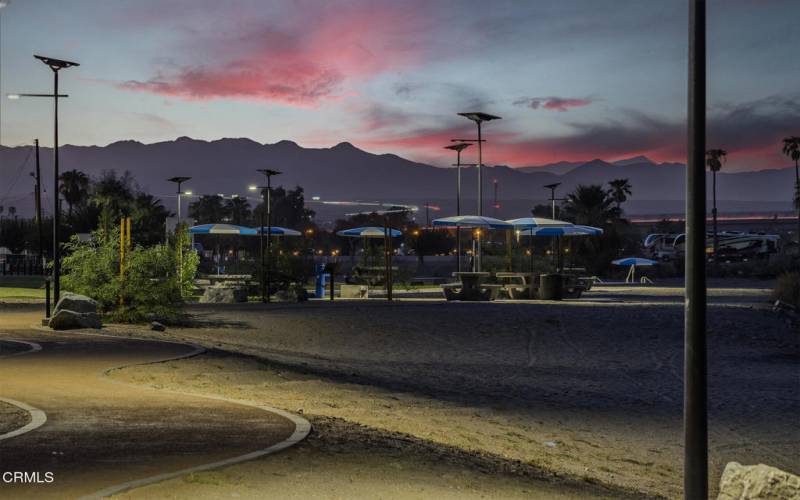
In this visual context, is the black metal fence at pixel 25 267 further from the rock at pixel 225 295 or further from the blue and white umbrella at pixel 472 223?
the blue and white umbrella at pixel 472 223

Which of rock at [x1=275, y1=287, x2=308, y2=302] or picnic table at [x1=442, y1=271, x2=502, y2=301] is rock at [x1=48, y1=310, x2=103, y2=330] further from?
picnic table at [x1=442, y1=271, x2=502, y2=301]

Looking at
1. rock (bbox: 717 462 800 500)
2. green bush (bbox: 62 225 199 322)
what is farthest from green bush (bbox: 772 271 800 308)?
rock (bbox: 717 462 800 500)

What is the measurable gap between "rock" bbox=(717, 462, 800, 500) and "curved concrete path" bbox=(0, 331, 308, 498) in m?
3.48

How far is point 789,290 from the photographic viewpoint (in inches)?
1152

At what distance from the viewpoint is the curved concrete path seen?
6062 millimetres

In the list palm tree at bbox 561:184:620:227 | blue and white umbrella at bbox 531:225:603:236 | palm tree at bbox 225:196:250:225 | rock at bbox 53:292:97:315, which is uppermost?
palm tree at bbox 225:196:250:225

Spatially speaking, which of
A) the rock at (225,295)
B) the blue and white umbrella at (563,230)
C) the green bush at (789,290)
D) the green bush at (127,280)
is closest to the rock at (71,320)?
the green bush at (127,280)

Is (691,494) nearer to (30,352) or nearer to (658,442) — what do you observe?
(658,442)

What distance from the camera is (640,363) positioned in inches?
620

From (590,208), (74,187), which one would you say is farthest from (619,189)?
(74,187)

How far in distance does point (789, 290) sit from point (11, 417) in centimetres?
2715

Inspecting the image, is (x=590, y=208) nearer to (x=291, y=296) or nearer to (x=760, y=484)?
(x=291, y=296)

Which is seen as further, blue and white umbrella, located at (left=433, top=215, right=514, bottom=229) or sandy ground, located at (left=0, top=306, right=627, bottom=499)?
blue and white umbrella, located at (left=433, top=215, right=514, bottom=229)

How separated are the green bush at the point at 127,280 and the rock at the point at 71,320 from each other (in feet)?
6.32
